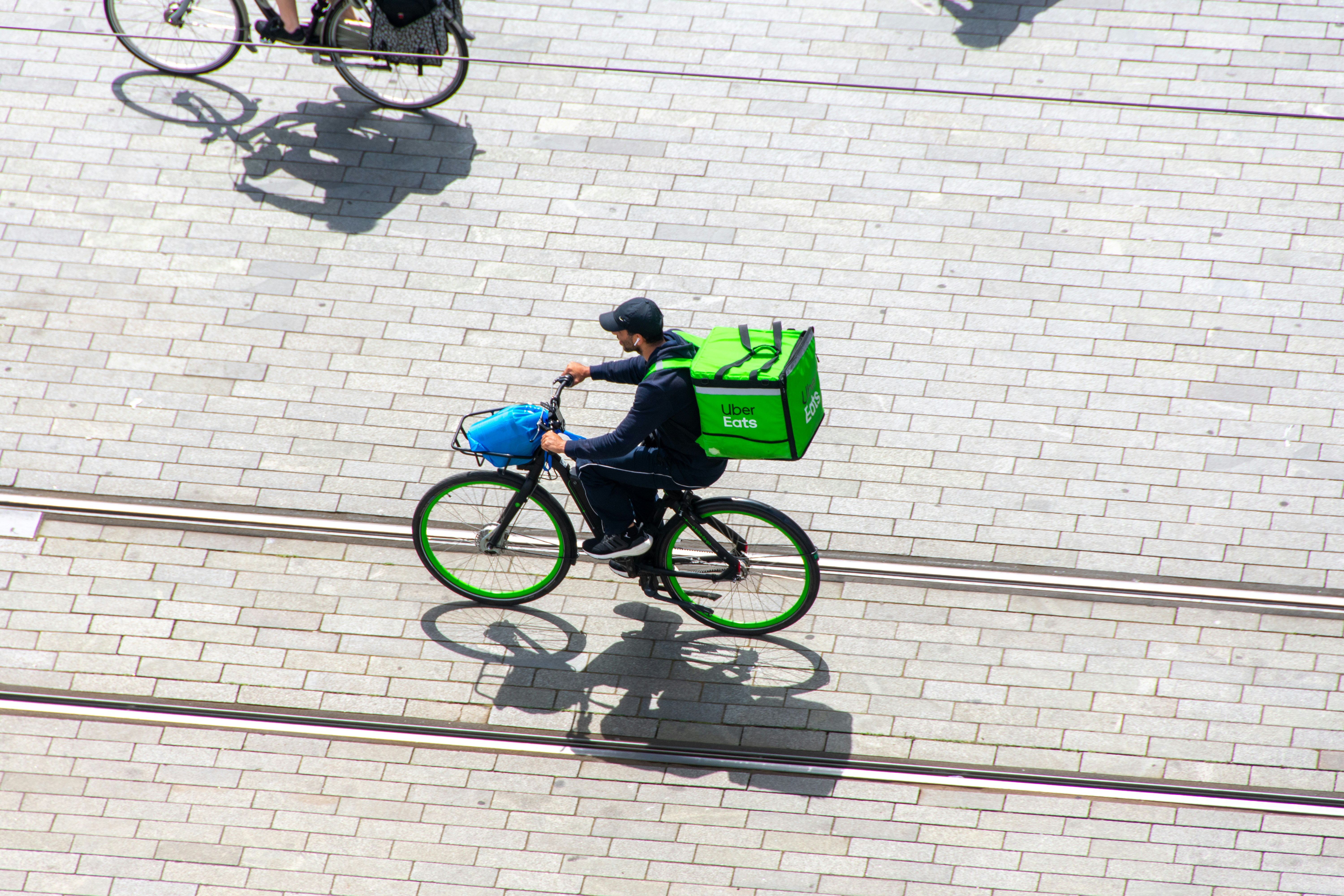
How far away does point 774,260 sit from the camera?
8.40m

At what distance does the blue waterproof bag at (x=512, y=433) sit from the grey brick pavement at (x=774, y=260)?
1403 millimetres

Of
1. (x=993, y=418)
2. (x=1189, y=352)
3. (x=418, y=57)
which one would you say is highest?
(x=418, y=57)

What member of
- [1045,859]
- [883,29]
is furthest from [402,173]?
[1045,859]

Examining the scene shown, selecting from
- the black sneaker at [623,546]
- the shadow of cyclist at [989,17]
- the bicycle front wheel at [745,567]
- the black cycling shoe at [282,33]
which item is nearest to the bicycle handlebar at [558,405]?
the black sneaker at [623,546]

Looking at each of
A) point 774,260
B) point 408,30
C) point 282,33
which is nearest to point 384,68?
point 408,30

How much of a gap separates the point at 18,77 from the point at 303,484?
4.80 m

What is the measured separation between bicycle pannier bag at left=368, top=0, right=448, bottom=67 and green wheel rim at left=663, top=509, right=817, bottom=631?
4.46m

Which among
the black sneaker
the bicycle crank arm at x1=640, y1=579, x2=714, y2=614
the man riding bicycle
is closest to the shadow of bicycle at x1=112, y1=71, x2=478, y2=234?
the man riding bicycle

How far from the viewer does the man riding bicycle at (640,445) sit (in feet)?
18.2

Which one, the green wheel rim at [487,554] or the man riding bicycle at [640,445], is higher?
the man riding bicycle at [640,445]

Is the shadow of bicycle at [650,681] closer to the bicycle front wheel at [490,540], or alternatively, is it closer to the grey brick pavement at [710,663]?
the grey brick pavement at [710,663]

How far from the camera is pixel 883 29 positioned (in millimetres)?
9797

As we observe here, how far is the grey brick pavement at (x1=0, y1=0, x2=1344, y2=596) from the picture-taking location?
728 cm

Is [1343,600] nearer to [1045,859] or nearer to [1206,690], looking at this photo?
[1206,690]
